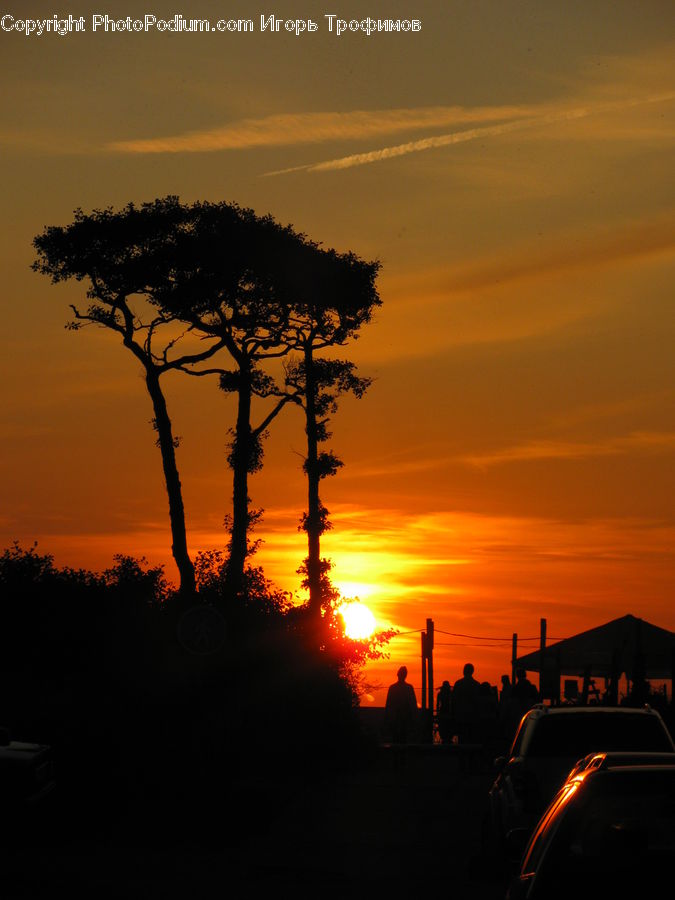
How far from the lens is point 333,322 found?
1642 inches

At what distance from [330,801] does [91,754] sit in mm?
3949

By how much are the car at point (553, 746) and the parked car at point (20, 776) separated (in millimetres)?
5395

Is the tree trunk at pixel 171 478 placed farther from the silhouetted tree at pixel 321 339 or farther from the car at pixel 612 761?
the car at pixel 612 761

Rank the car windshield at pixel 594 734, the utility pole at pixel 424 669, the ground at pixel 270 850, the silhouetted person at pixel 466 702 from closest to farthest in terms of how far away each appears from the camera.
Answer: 1. the ground at pixel 270 850
2. the car windshield at pixel 594 734
3. the silhouetted person at pixel 466 702
4. the utility pole at pixel 424 669

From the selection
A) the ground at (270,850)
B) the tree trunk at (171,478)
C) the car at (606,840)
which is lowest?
the ground at (270,850)

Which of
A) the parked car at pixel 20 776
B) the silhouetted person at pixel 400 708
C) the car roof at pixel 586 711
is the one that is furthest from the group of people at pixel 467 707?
the car roof at pixel 586 711

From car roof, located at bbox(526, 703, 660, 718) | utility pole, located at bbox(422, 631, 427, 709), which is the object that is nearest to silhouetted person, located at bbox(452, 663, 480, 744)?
car roof, located at bbox(526, 703, 660, 718)

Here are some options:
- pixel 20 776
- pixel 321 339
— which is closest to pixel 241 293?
pixel 321 339

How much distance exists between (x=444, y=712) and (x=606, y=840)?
105 ft

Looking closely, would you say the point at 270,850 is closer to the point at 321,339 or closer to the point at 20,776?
the point at 20,776

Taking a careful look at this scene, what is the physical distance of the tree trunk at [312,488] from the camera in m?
41.6

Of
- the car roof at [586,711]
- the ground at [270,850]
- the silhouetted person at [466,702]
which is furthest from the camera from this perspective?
the silhouetted person at [466,702]

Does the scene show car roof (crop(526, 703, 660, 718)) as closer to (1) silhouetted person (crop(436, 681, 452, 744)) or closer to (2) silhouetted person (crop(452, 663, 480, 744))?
(2) silhouetted person (crop(452, 663, 480, 744))

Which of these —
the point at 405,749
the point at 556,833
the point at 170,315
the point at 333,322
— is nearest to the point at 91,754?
the point at 405,749
